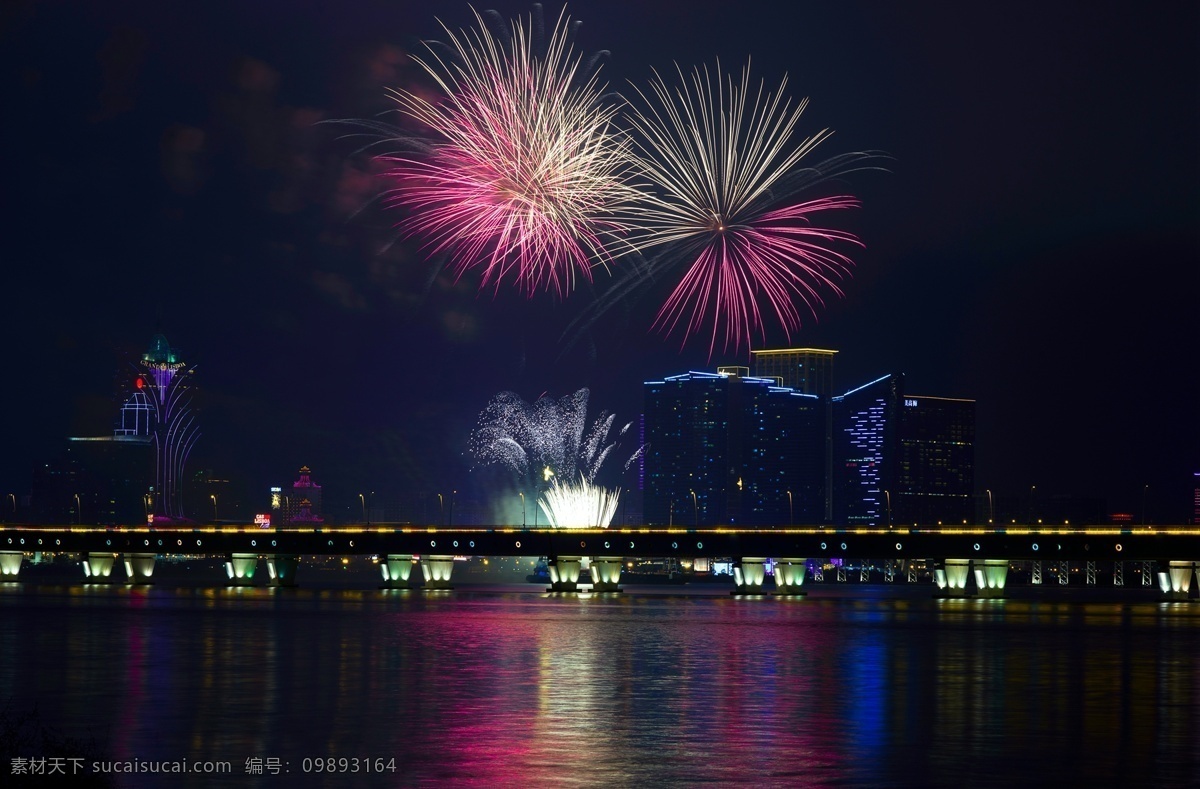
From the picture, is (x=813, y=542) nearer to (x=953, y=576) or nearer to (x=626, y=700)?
(x=953, y=576)

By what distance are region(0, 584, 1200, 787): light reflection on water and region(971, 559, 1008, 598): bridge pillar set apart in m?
101

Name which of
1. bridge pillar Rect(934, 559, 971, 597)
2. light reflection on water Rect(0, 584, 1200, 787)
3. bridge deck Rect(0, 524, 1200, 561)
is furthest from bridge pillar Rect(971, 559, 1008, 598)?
light reflection on water Rect(0, 584, 1200, 787)

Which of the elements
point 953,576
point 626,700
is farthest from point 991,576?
point 626,700

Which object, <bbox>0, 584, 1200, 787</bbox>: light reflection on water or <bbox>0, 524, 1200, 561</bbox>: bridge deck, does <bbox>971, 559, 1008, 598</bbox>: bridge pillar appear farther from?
<bbox>0, 584, 1200, 787</bbox>: light reflection on water

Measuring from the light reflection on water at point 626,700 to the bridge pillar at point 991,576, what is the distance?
331 feet

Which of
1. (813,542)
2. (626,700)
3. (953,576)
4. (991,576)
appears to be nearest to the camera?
(626,700)

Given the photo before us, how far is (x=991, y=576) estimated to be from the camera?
195m

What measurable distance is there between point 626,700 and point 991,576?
509 feet

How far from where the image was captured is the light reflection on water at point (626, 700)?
3416 centimetres

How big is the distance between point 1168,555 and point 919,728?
451 ft

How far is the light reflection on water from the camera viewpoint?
34156mm

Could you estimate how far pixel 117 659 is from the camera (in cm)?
6275

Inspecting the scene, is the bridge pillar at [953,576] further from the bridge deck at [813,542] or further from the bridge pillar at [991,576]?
the bridge deck at [813,542]

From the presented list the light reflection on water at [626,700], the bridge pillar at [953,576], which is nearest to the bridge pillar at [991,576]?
the bridge pillar at [953,576]
